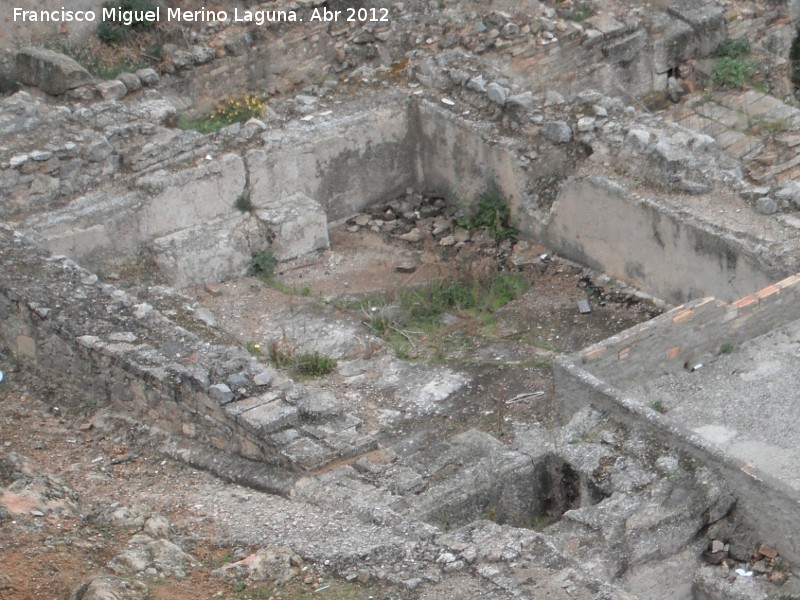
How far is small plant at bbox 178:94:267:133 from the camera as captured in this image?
14.2 metres

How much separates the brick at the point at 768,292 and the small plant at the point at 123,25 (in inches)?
289

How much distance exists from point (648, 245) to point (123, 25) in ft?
19.9

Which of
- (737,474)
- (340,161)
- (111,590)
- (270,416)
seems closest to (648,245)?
(340,161)

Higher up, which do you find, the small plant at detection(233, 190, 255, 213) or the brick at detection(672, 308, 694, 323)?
the brick at detection(672, 308, 694, 323)

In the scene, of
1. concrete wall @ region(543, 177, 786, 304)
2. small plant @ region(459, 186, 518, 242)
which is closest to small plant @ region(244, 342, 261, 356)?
small plant @ region(459, 186, 518, 242)

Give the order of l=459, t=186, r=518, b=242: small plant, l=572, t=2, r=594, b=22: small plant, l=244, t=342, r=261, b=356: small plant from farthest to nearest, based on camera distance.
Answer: l=572, t=2, r=594, b=22: small plant → l=459, t=186, r=518, b=242: small plant → l=244, t=342, r=261, b=356: small plant

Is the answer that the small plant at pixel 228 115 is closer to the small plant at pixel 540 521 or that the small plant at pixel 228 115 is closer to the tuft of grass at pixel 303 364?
the tuft of grass at pixel 303 364

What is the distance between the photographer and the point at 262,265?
520 inches

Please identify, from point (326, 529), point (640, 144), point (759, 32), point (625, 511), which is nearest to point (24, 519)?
point (326, 529)

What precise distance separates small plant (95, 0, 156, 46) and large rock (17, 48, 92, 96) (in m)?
1.08

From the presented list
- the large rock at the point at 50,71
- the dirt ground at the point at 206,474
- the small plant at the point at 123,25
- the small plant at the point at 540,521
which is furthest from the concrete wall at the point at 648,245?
the small plant at the point at 123,25

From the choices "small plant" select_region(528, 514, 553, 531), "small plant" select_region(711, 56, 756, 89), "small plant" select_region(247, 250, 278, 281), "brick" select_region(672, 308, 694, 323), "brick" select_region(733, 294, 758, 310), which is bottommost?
"small plant" select_region(528, 514, 553, 531)

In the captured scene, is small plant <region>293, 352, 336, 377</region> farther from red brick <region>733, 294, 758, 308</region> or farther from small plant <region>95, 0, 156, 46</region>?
small plant <region>95, 0, 156, 46</region>

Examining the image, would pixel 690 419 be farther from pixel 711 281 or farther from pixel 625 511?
pixel 711 281
